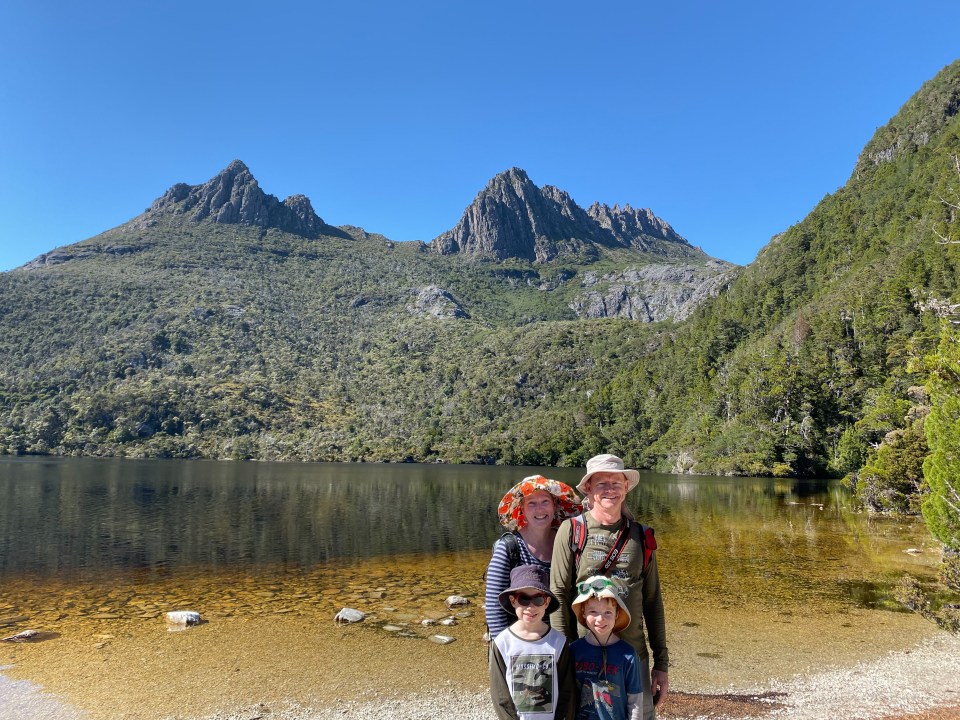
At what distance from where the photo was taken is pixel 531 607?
4.71 m

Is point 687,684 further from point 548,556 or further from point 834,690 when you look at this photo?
point 548,556

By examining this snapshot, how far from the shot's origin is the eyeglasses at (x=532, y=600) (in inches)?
186

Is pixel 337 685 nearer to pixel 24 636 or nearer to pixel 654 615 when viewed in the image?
pixel 654 615

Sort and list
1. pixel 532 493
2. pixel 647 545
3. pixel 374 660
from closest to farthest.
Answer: pixel 647 545 < pixel 532 493 < pixel 374 660

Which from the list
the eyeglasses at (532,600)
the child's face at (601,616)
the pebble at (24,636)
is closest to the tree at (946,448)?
the child's face at (601,616)

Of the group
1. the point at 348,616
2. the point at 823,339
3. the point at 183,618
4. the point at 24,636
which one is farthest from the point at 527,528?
the point at 823,339

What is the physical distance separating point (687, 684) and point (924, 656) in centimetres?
533

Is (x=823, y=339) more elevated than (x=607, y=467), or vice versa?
(x=823, y=339)

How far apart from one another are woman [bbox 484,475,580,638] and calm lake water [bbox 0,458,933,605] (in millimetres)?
15030

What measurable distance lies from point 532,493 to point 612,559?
0.98m

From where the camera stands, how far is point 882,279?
98.4 metres

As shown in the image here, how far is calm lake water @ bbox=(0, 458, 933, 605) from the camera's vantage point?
2162 cm

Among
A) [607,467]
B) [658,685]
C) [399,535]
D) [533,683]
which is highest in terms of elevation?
[607,467]

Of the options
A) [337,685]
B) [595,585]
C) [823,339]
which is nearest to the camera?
[595,585]
